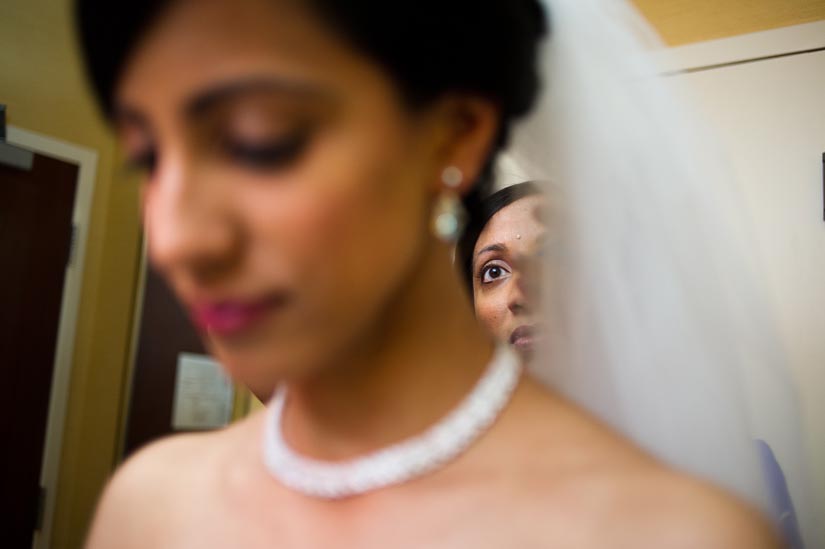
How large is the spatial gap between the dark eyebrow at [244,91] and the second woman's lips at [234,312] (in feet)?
0.32

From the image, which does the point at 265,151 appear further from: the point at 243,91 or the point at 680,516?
the point at 680,516

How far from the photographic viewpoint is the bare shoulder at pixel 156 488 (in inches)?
19.2

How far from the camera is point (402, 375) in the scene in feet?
1.33

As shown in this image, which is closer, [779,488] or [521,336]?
[779,488]

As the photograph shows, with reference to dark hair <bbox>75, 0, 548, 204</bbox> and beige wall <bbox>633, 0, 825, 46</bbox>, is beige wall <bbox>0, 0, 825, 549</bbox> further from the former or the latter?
beige wall <bbox>633, 0, 825, 46</bbox>

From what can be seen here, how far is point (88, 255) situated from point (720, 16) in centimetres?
139

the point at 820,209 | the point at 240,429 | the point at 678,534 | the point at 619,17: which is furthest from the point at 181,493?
the point at 820,209

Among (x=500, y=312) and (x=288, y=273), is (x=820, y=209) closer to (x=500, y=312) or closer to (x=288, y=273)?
(x=500, y=312)

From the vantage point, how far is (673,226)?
521 mm

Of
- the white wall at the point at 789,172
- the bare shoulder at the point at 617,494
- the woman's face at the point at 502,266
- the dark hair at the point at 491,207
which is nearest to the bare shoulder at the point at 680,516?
the bare shoulder at the point at 617,494

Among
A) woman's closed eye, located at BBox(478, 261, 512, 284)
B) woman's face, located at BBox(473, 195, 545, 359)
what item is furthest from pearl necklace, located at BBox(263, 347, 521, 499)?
woman's closed eye, located at BBox(478, 261, 512, 284)

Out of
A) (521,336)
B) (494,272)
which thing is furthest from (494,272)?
(521,336)

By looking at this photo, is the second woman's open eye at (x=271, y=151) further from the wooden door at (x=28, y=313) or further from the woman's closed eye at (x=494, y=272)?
the woman's closed eye at (x=494, y=272)

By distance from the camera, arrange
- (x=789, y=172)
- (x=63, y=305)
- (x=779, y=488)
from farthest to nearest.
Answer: (x=789, y=172), (x=63, y=305), (x=779, y=488)
